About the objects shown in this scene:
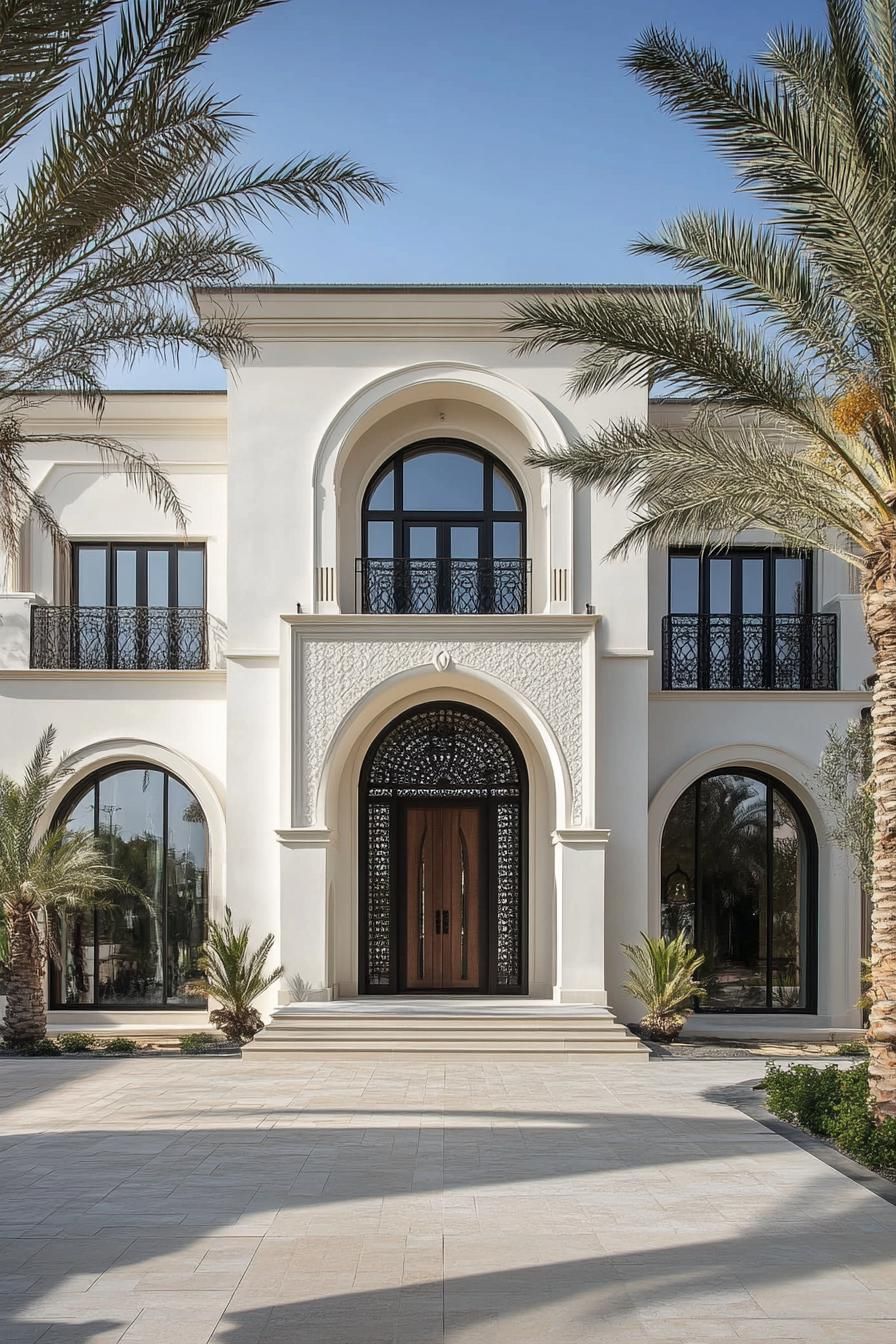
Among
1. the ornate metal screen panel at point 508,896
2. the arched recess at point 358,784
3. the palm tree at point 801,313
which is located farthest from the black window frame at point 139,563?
the palm tree at point 801,313

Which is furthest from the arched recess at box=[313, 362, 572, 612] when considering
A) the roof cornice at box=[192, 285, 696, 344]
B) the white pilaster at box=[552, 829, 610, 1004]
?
the white pilaster at box=[552, 829, 610, 1004]

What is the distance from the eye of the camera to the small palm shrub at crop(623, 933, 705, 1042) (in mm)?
16031

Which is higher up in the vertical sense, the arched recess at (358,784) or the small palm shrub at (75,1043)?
the arched recess at (358,784)

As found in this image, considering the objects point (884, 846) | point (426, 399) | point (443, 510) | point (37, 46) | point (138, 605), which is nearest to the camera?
point (37, 46)

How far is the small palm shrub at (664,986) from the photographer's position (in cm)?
1603

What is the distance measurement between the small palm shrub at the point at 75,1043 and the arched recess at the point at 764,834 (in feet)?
24.8

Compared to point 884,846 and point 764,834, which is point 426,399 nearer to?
point 764,834

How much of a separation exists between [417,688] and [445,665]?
66 centimetres

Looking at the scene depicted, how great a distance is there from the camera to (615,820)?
16.9 meters

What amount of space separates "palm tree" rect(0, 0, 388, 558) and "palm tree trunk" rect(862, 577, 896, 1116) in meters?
5.19

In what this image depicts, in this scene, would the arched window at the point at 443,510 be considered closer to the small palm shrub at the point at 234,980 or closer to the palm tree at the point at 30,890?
the small palm shrub at the point at 234,980

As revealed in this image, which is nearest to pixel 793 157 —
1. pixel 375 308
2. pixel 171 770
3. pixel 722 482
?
pixel 722 482

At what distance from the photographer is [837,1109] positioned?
410 inches

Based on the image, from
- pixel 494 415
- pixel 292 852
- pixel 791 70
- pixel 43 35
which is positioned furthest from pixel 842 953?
pixel 43 35
